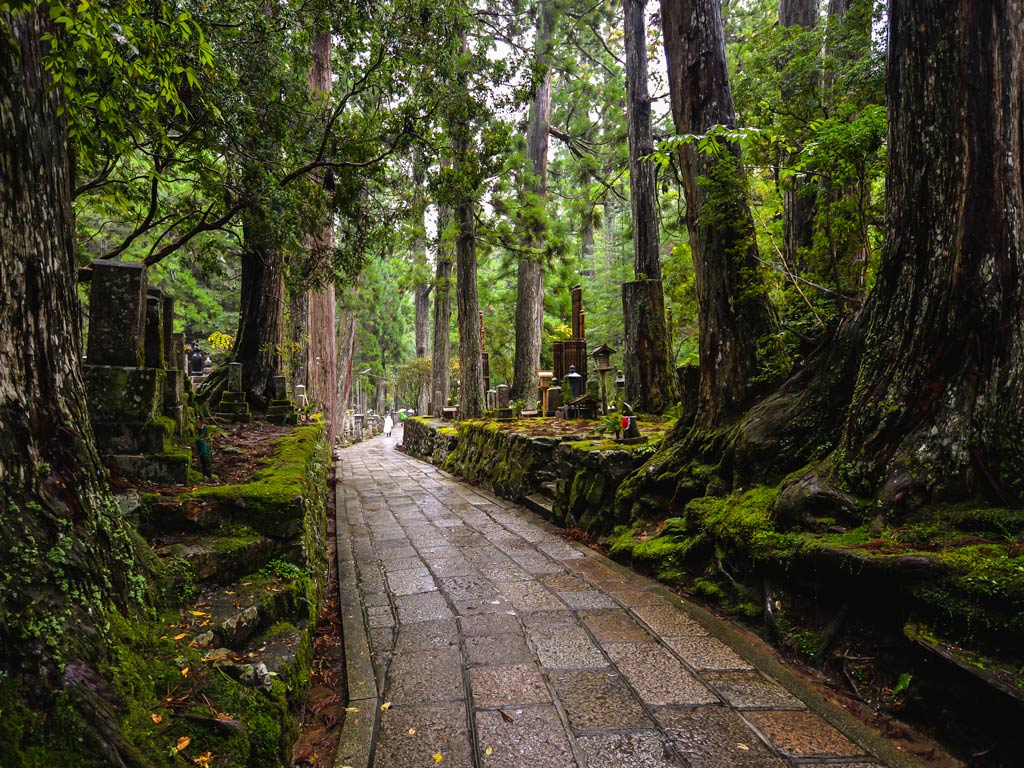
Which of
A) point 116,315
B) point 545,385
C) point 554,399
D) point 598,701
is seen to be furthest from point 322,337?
point 598,701

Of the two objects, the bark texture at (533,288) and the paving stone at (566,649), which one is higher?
the bark texture at (533,288)

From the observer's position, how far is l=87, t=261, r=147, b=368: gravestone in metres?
3.71

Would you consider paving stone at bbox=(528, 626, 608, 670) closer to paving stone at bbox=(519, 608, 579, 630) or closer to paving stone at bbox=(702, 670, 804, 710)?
paving stone at bbox=(519, 608, 579, 630)

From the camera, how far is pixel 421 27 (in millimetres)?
6777

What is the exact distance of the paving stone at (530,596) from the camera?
383 cm

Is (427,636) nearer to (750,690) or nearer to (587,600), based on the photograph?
(587,600)

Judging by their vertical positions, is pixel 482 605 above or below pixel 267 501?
below

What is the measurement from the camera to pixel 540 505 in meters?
6.99

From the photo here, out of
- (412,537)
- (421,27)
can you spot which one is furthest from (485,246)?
(412,537)

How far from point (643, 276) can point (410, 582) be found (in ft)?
21.3

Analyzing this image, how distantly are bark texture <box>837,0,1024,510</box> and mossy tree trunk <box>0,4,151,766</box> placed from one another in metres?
3.58

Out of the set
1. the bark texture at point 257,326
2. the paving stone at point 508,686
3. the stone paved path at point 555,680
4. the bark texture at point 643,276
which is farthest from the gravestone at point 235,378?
the paving stone at point 508,686

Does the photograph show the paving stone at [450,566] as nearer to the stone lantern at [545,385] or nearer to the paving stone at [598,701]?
the paving stone at [598,701]

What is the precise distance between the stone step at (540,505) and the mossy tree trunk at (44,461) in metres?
4.99
